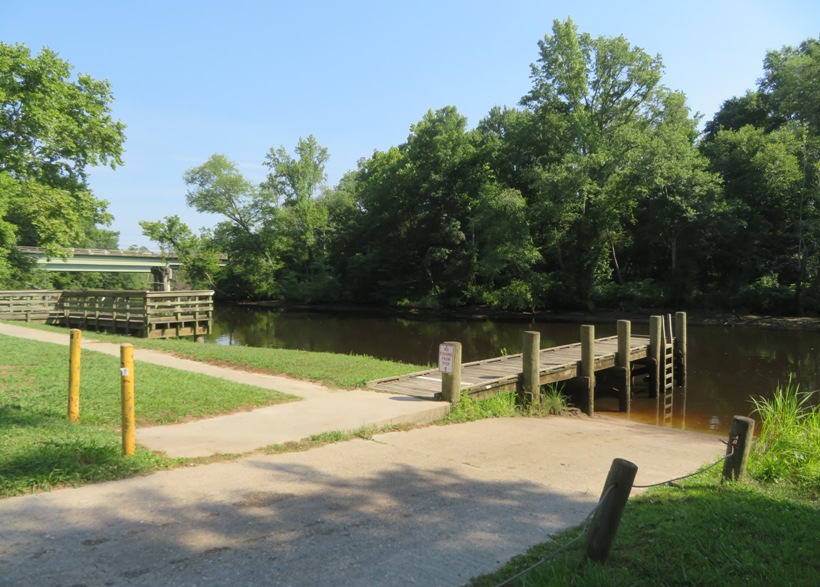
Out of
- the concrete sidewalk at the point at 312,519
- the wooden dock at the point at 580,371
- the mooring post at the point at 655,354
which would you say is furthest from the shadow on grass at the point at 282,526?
the mooring post at the point at 655,354

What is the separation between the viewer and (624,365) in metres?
A: 15.3

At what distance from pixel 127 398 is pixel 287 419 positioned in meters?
2.57

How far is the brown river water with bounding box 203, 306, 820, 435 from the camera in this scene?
1602 cm

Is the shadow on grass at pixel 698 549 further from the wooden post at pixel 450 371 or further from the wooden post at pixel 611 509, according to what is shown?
the wooden post at pixel 450 371

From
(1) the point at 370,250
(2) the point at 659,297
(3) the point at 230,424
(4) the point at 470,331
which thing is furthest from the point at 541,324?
(3) the point at 230,424

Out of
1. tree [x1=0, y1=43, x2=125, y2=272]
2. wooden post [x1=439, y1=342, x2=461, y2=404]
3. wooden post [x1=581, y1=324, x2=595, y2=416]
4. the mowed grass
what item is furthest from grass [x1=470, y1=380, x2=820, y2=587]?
tree [x1=0, y1=43, x2=125, y2=272]

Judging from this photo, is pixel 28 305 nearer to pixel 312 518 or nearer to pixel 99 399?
pixel 99 399

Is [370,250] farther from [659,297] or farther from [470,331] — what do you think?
[659,297]

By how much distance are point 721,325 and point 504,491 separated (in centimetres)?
3333

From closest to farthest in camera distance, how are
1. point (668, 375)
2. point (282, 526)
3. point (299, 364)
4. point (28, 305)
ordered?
point (282, 526)
point (299, 364)
point (668, 375)
point (28, 305)

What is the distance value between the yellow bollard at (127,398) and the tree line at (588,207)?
23802mm

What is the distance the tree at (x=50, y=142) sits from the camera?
2567 cm

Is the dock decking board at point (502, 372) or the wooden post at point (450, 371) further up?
the wooden post at point (450, 371)

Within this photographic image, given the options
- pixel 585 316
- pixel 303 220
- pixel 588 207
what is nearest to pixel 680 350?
pixel 585 316
